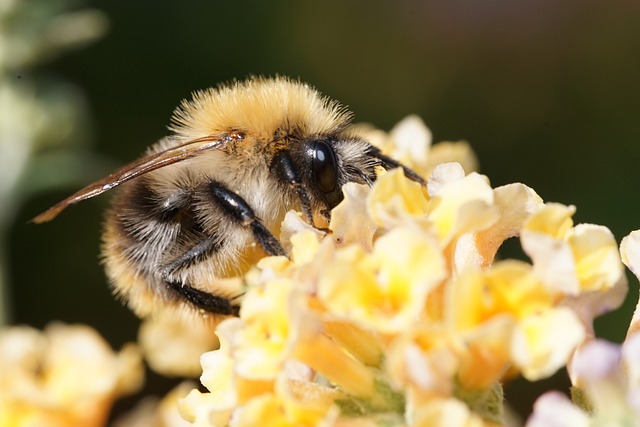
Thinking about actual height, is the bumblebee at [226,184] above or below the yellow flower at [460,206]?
below

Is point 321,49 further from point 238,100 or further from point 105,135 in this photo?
point 238,100

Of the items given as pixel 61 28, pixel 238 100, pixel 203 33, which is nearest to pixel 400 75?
pixel 203 33

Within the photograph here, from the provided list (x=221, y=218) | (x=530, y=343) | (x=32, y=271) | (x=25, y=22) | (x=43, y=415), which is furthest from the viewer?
(x=32, y=271)

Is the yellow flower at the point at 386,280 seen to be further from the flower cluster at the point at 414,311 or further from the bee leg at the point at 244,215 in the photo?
the bee leg at the point at 244,215

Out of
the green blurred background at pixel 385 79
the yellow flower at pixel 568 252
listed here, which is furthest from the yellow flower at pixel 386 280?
the green blurred background at pixel 385 79

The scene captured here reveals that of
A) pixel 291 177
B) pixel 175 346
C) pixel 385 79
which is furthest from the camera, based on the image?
pixel 385 79

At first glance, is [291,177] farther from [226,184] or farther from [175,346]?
[175,346]

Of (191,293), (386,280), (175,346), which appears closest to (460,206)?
(386,280)
